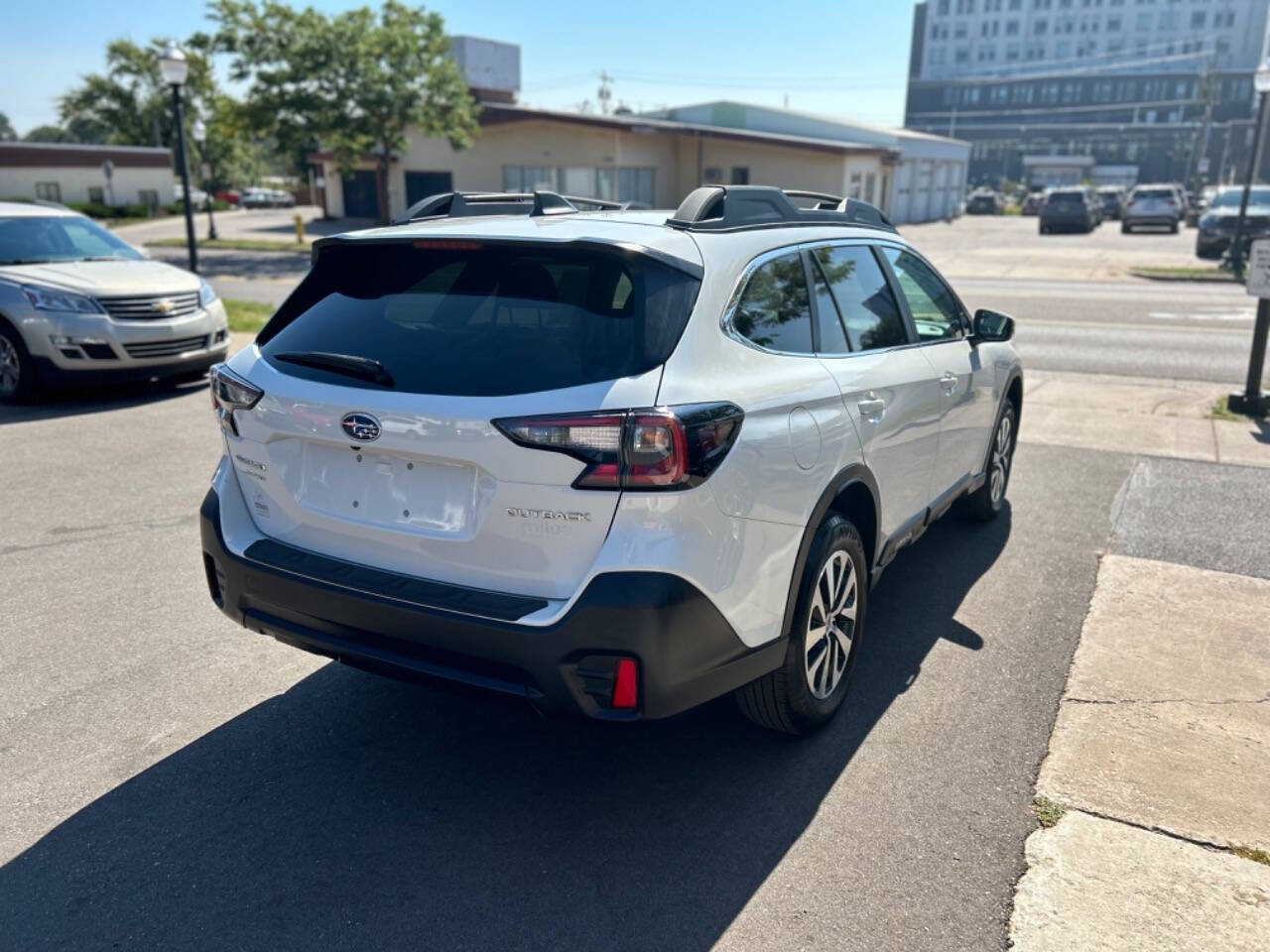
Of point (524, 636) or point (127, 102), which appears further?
point (127, 102)

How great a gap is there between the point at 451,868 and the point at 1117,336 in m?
13.8

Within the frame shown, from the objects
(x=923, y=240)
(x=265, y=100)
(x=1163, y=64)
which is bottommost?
(x=923, y=240)

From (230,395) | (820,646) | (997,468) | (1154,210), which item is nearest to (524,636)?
(820,646)

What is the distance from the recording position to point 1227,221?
24.8m

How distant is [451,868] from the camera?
2932mm

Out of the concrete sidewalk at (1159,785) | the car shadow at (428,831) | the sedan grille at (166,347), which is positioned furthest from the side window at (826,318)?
the sedan grille at (166,347)

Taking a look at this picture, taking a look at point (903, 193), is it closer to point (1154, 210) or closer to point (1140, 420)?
point (1154, 210)

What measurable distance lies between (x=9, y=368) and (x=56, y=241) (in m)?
1.56

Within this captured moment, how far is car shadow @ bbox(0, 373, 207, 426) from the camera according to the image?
864 centimetres

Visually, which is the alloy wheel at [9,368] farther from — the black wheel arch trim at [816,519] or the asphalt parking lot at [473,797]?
the black wheel arch trim at [816,519]

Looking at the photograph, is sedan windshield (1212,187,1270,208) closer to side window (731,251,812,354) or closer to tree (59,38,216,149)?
side window (731,251,812,354)

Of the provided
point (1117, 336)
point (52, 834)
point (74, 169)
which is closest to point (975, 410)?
point (52, 834)

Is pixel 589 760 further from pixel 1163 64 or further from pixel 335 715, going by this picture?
pixel 1163 64

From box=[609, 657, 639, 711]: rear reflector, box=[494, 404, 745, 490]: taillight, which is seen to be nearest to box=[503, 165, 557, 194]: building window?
box=[494, 404, 745, 490]: taillight
